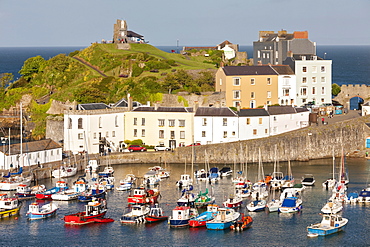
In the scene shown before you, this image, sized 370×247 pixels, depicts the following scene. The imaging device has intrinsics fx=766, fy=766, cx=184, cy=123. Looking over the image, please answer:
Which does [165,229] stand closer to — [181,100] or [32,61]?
[181,100]

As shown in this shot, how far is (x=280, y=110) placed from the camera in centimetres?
9031

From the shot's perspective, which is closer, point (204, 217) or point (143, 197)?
point (204, 217)

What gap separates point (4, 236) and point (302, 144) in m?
41.1

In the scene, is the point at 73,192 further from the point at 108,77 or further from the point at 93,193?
the point at 108,77

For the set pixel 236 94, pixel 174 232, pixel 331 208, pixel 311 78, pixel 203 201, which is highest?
pixel 311 78

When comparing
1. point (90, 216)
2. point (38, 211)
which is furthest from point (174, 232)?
point (38, 211)

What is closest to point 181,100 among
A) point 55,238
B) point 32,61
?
point 32,61

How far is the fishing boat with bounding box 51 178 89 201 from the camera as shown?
6838 centimetres

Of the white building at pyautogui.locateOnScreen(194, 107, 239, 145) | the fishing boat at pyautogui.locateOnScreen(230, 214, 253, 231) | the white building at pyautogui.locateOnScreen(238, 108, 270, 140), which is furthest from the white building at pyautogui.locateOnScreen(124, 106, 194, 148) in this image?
the fishing boat at pyautogui.locateOnScreen(230, 214, 253, 231)

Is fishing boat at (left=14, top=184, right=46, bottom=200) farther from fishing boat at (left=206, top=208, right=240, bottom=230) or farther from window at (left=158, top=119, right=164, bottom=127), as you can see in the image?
window at (left=158, top=119, right=164, bottom=127)

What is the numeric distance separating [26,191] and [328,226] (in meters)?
27.8

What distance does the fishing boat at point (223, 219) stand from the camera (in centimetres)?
5829

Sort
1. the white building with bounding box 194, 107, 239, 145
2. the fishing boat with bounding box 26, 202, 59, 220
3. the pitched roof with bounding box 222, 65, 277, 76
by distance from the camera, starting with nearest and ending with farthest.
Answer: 1. the fishing boat with bounding box 26, 202, 59, 220
2. the white building with bounding box 194, 107, 239, 145
3. the pitched roof with bounding box 222, 65, 277, 76

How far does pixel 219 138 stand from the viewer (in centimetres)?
8788
